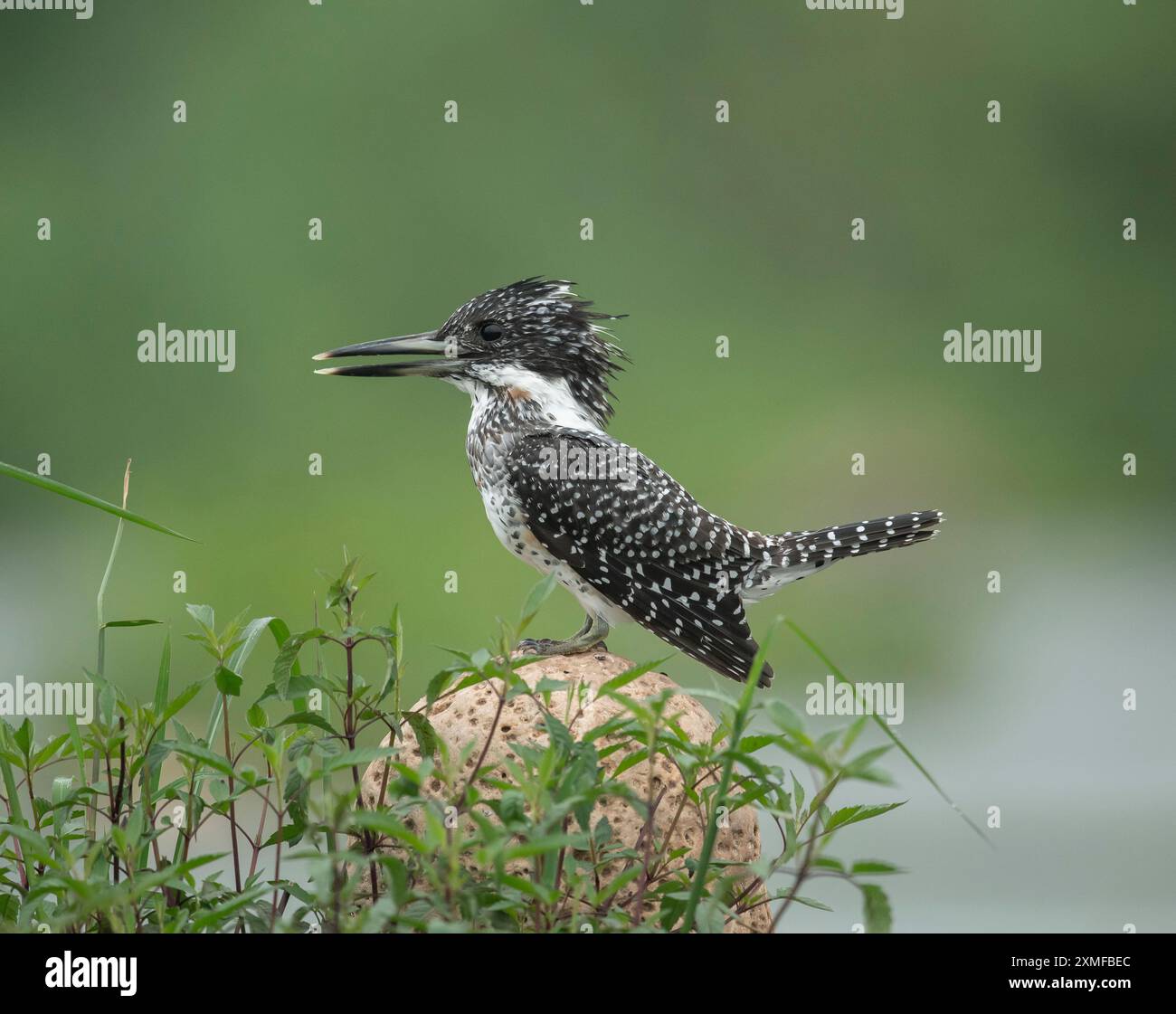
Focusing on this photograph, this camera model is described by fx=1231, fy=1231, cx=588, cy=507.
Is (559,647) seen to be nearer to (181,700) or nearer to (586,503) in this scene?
(586,503)

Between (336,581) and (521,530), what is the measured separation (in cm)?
129

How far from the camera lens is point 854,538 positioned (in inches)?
118

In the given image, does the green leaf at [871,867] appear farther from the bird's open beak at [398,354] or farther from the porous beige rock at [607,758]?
the bird's open beak at [398,354]

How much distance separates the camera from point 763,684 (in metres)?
2.62

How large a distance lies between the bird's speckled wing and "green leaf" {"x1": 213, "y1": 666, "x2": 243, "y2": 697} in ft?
4.30

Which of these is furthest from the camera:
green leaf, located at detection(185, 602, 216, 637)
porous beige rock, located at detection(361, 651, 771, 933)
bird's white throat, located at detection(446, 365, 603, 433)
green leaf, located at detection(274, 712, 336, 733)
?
bird's white throat, located at detection(446, 365, 603, 433)

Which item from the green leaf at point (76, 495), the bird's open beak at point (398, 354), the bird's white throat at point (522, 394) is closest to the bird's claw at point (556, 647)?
the bird's white throat at point (522, 394)

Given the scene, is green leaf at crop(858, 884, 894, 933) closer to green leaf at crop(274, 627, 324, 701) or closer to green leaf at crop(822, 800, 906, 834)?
green leaf at crop(822, 800, 906, 834)

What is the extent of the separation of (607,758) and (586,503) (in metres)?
0.87

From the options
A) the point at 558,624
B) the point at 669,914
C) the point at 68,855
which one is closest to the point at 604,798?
the point at 669,914

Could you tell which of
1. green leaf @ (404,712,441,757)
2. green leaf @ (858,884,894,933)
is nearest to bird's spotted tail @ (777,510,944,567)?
green leaf @ (404,712,441,757)

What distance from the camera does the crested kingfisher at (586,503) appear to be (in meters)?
2.79

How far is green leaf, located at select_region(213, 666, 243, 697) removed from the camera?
153cm
